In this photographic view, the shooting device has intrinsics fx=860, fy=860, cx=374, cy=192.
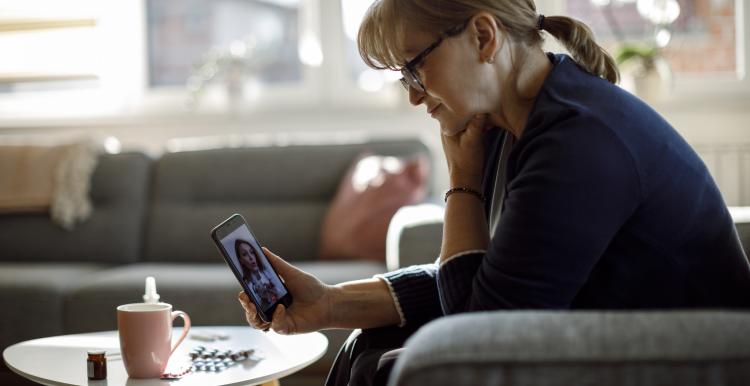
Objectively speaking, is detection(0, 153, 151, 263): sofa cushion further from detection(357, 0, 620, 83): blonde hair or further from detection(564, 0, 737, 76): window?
detection(357, 0, 620, 83): blonde hair

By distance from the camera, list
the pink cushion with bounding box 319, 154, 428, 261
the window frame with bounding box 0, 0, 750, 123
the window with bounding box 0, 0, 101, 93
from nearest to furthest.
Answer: the pink cushion with bounding box 319, 154, 428, 261 < the window frame with bounding box 0, 0, 750, 123 < the window with bounding box 0, 0, 101, 93

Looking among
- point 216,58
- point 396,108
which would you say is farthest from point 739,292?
point 216,58

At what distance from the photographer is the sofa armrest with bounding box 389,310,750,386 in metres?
0.62

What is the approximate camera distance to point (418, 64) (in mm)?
1178

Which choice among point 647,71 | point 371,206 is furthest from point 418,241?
point 647,71

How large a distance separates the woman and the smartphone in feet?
0.40

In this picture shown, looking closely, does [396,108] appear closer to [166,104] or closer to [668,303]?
[166,104]

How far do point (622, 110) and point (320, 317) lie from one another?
60cm

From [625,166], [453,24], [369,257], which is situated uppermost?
[453,24]

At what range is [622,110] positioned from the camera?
3.31ft

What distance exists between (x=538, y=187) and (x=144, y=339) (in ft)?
2.24

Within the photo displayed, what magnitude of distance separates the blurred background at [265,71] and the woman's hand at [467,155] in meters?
1.94

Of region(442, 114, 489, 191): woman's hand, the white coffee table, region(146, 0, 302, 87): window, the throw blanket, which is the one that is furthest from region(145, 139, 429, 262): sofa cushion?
region(442, 114, 489, 191): woman's hand

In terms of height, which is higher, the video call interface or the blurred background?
the blurred background
